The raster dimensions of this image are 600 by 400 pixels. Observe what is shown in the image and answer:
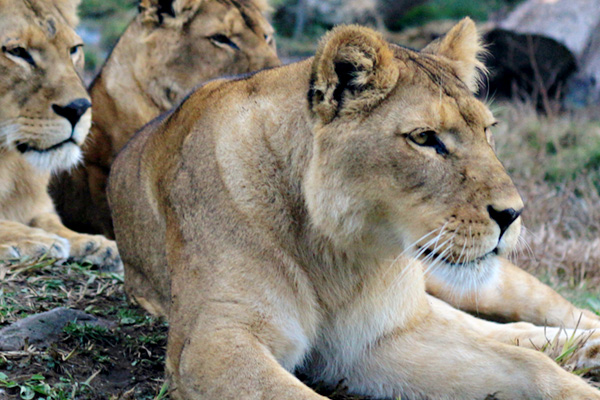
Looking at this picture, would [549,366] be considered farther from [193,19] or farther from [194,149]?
[193,19]

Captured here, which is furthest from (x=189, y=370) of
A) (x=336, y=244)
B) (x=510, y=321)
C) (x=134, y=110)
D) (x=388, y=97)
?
(x=134, y=110)

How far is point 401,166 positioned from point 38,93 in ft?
7.05

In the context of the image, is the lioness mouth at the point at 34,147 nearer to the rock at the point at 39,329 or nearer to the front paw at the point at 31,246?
the front paw at the point at 31,246

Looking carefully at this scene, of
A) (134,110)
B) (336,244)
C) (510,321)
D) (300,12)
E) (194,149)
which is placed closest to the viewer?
(336,244)

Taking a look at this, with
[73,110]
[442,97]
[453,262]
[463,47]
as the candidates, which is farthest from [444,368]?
[73,110]

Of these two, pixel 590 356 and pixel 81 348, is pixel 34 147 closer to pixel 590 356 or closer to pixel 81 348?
pixel 81 348

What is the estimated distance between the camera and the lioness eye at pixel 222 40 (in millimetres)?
4992

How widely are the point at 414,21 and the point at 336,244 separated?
10.2 metres

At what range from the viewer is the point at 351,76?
7.90 feet

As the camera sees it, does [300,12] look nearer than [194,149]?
No

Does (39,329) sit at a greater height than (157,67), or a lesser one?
lesser

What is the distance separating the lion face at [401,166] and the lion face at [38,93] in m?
1.81

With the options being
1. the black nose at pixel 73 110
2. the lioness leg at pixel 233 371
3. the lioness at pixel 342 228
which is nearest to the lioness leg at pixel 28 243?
the black nose at pixel 73 110

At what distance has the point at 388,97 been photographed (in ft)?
7.98
